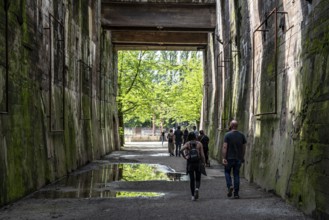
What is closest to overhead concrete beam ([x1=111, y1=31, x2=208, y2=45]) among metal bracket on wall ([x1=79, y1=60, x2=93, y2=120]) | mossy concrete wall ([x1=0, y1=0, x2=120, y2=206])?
mossy concrete wall ([x1=0, y1=0, x2=120, y2=206])

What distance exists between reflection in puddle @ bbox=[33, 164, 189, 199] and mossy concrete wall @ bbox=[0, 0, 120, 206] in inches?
17.6

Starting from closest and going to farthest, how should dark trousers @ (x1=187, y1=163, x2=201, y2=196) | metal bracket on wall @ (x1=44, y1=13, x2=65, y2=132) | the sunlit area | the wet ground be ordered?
the wet ground → dark trousers @ (x1=187, y1=163, x2=201, y2=196) → metal bracket on wall @ (x1=44, y1=13, x2=65, y2=132) → the sunlit area

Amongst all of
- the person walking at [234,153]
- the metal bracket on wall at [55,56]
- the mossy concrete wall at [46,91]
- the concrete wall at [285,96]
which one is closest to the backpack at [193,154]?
the person walking at [234,153]

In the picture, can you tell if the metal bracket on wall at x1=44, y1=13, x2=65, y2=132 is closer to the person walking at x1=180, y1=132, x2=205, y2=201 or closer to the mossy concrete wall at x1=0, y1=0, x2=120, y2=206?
the mossy concrete wall at x1=0, y1=0, x2=120, y2=206

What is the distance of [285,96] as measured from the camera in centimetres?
1089

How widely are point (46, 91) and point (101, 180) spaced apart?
3003 millimetres

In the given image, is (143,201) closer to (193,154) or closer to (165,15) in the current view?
(193,154)

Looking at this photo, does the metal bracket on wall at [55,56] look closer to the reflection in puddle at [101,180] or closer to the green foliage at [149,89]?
the reflection in puddle at [101,180]

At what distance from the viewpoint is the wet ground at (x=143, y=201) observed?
8.58 metres

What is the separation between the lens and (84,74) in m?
21.3

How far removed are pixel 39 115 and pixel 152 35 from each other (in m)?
17.4

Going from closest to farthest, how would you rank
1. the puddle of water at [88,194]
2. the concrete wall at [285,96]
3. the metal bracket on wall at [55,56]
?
the concrete wall at [285,96] < the puddle of water at [88,194] < the metal bracket on wall at [55,56]

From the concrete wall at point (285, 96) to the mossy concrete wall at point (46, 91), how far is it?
5585 mm

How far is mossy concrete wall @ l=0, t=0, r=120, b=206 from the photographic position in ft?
33.8
